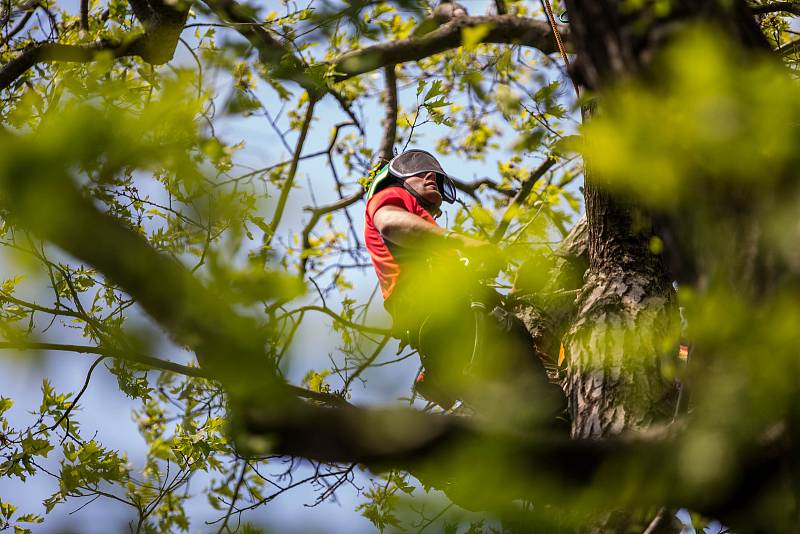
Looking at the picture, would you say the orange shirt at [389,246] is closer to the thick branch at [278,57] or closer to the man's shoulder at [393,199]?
the man's shoulder at [393,199]

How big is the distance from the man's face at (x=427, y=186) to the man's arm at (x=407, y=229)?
31cm

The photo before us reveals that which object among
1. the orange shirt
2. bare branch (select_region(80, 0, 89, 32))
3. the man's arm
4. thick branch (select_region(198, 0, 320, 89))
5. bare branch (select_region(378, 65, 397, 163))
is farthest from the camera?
bare branch (select_region(80, 0, 89, 32))

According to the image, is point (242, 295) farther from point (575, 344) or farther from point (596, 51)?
point (575, 344)

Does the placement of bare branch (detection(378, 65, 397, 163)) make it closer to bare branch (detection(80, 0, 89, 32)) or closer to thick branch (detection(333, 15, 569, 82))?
thick branch (detection(333, 15, 569, 82))

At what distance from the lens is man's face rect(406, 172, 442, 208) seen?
12.0 feet

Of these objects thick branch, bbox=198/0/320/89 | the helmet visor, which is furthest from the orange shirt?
thick branch, bbox=198/0/320/89

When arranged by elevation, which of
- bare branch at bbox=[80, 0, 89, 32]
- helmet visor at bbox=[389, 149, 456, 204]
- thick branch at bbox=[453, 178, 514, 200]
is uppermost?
bare branch at bbox=[80, 0, 89, 32]

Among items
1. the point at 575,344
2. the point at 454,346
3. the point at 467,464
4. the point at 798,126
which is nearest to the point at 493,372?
the point at 575,344

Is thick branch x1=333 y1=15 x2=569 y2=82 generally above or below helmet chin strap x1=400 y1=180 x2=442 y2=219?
above

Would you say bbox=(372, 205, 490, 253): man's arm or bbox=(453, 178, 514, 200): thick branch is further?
bbox=(453, 178, 514, 200): thick branch

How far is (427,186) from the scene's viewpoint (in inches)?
145

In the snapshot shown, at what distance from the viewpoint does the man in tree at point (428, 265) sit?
2.52 metres

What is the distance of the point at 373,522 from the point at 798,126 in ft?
9.02

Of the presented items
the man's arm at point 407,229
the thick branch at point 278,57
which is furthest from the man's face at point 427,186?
the thick branch at point 278,57
